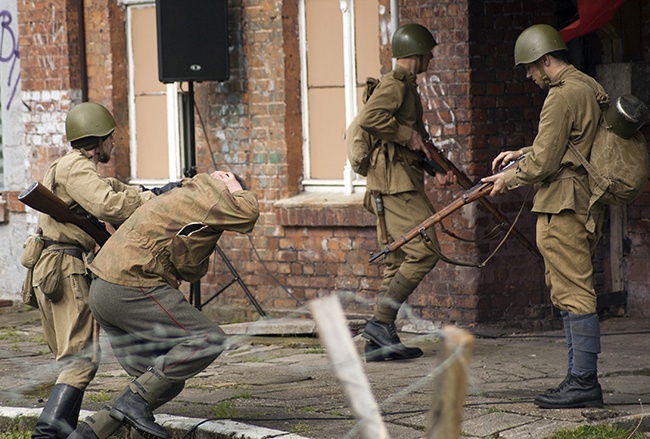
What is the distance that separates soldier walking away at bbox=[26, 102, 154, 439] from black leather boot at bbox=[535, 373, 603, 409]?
7.92ft

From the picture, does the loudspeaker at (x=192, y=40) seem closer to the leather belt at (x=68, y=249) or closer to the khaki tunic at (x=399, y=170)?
the khaki tunic at (x=399, y=170)

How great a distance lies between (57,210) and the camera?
6293mm

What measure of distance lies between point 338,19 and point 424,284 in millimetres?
2543

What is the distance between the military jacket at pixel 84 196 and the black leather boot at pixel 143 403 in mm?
918

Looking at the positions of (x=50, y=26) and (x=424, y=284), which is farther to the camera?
(x=50, y=26)

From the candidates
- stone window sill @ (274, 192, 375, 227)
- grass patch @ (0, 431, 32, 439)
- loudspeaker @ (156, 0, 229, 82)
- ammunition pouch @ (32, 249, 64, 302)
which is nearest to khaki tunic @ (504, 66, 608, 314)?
ammunition pouch @ (32, 249, 64, 302)

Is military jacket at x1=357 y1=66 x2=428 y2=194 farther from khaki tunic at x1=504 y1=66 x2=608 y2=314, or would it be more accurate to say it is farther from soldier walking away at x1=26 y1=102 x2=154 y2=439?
soldier walking away at x1=26 y1=102 x2=154 y2=439

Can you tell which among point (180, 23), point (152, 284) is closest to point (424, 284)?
point (180, 23)

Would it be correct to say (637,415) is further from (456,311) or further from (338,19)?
(338,19)

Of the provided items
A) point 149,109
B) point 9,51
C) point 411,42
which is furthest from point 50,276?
point 9,51

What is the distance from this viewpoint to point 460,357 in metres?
1.93

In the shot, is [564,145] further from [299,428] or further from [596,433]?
[299,428]

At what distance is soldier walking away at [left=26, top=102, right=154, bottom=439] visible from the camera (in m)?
6.22

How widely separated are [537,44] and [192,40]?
4.87 meters
